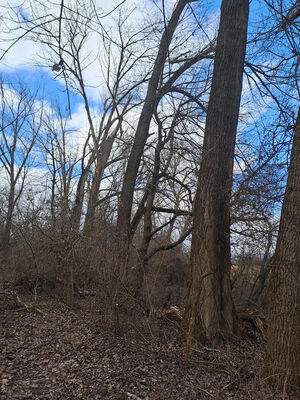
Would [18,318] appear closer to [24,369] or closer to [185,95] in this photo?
[24,369]

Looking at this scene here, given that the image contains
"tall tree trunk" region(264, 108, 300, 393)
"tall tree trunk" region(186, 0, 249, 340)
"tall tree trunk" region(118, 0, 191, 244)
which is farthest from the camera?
"tall tree trunk" region(118, 0, 191, 244)

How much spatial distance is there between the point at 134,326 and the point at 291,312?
8.01 feet

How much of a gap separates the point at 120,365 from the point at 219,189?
10.1 feet

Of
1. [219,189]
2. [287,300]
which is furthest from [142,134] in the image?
[287,300]

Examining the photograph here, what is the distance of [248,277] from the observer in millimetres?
10961

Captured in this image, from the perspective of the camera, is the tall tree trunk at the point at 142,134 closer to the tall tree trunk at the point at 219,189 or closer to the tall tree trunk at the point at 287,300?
the tall tree trunk at the point at 219,189

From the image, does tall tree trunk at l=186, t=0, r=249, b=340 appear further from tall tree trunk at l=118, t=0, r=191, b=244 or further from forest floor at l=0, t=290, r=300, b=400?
tall tree trunk at l=118, t=0, r=191, b=244

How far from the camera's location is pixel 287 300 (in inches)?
137

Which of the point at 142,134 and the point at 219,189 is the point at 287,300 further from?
the point at 142,134

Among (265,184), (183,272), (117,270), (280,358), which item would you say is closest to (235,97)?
(265,184)

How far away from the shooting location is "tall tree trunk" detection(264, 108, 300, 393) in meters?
3.41

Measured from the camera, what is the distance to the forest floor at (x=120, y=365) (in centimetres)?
346

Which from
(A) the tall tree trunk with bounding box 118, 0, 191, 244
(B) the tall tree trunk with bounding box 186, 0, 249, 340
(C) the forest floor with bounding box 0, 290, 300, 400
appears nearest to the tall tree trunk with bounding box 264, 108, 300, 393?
(C) the forest floor with bounding box 0, 290, 300, 400

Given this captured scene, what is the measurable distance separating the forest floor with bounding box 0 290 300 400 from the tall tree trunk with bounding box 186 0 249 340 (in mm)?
525
